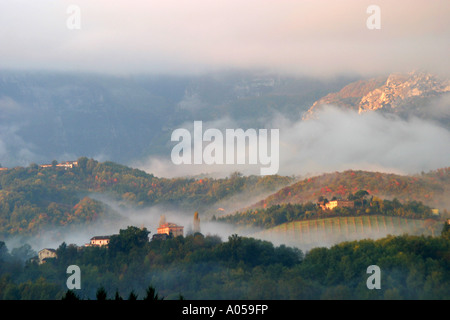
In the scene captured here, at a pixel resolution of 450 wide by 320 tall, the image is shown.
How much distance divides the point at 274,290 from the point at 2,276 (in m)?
51.5

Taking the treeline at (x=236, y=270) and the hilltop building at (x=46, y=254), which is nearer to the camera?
the treeline at (x=236, y=270)

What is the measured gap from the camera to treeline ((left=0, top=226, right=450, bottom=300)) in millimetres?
143250

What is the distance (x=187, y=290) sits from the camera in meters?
155

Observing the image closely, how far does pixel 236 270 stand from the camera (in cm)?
16150

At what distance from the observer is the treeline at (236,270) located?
14325 cm

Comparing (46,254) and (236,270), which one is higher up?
(46,254)

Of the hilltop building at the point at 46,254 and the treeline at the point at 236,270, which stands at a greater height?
the hilltop building at the point at 46,254

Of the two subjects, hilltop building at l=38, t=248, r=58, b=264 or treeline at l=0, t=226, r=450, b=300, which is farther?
hilltop building at l=38, t=248, r=58, b=264

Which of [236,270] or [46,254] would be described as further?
[46,254]

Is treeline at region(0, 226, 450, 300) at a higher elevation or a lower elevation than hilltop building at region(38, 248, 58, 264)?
lower
